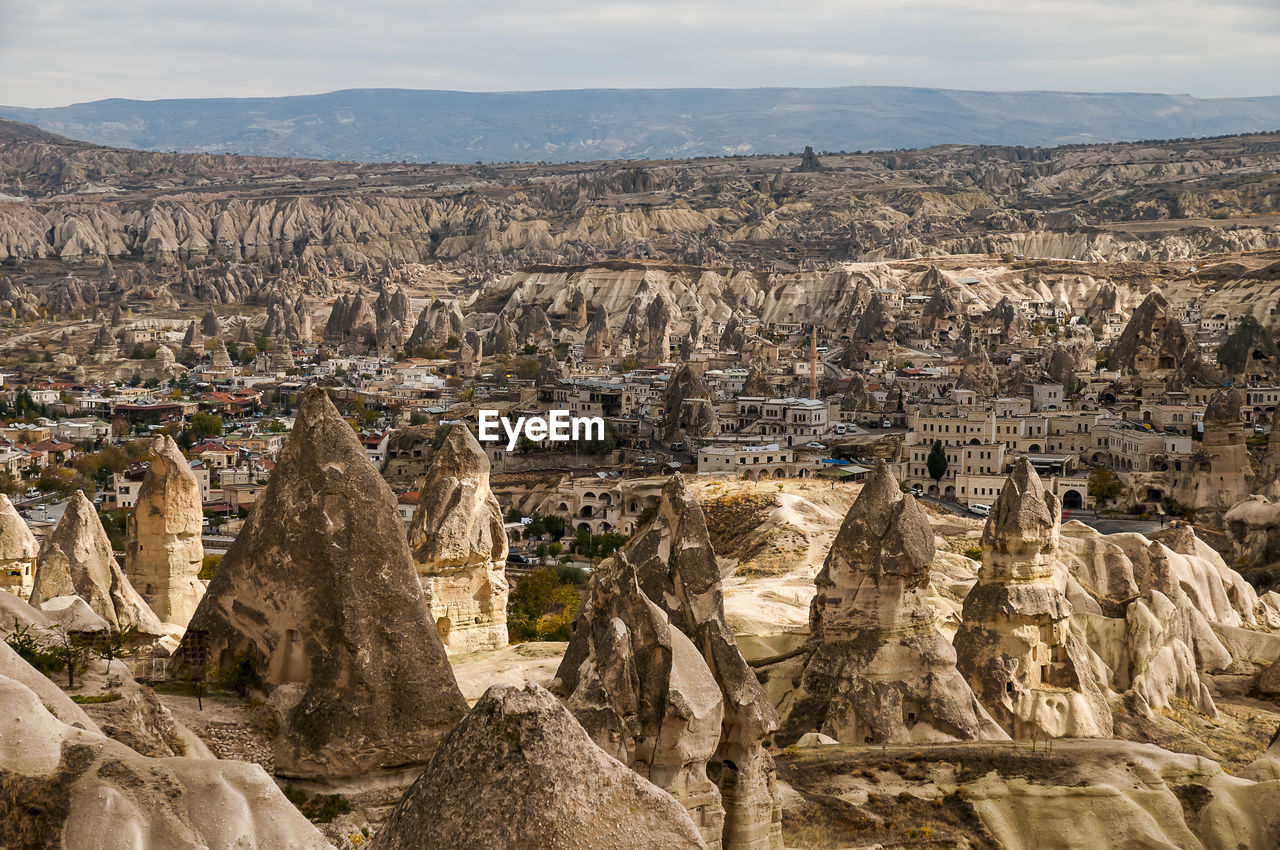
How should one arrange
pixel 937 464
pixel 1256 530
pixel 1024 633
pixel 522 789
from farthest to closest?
pixel 937 464
pixel 1256 530
pixel 1024 633
pixel 522 789

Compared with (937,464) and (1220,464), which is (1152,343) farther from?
(1220,464)

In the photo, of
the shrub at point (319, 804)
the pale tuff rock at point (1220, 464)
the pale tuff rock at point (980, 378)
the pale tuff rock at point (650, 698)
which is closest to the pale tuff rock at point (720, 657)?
the pale tuff rock at point (650, 698)

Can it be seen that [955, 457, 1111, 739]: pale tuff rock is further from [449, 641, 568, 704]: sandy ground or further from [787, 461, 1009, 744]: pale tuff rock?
[449, 641, 568, 704]: sandy ground

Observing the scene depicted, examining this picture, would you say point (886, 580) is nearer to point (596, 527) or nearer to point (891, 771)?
point (891, 771)

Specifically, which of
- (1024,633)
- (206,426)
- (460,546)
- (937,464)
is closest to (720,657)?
(460,546)

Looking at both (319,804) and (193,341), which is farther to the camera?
(193,341)

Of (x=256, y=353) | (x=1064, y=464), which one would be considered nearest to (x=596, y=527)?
(x=1064, y=464)
